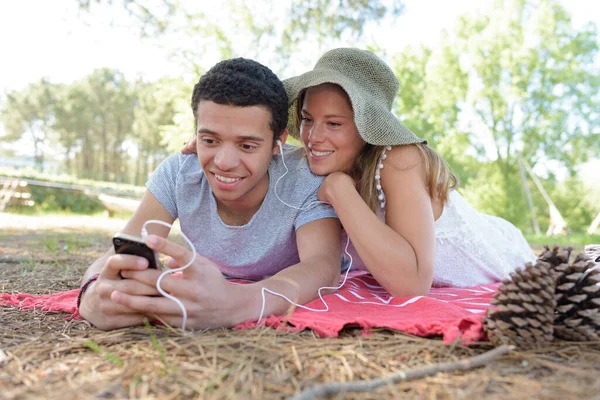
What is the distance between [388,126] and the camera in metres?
2.47

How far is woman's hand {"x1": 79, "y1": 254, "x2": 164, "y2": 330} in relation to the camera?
5.65ft

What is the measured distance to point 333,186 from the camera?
7.96 feet

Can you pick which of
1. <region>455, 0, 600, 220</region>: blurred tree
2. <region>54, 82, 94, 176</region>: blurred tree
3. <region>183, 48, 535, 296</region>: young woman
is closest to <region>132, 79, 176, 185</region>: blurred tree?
<region>54, 82, 94, 176</region>: blurred tree

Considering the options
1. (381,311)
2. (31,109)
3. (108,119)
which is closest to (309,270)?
(381,311)

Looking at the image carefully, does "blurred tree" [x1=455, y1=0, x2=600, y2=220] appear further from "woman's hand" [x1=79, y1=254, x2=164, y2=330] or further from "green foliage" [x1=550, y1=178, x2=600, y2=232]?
"woman's hand" [x1=79, y1=254, x2=164, y2=330]

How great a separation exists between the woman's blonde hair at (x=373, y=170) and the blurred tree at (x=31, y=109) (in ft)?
141

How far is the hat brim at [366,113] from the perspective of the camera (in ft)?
7.91

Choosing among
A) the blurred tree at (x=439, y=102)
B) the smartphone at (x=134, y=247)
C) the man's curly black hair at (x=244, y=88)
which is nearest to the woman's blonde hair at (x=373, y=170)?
the man's curly black hair at (x=244, y=88)

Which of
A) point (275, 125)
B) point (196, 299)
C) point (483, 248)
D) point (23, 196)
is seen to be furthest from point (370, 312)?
point (23, 196)

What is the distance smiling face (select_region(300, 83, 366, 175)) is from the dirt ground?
3.40ft

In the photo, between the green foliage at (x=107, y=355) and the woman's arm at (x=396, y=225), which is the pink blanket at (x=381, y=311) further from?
the green foliage at (x=107, y=355)

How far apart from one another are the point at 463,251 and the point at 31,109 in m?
46.9

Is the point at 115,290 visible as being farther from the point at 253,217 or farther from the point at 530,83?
the point at 530,83

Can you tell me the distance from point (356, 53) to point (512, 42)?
18.5 metres
